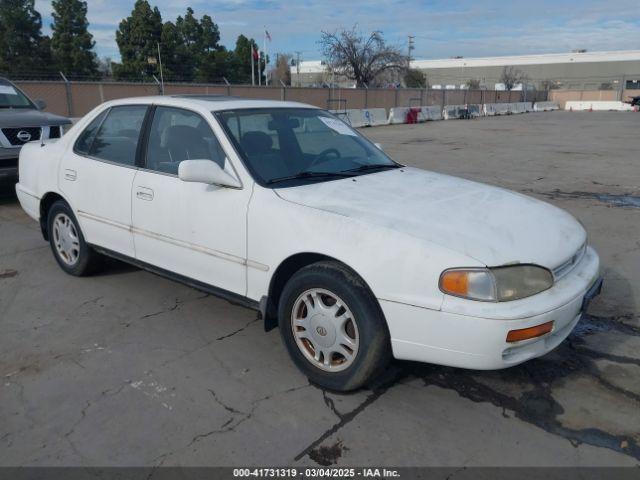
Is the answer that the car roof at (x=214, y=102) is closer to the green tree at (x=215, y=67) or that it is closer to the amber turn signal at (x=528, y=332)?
the amber turn signal at (x=528, y=332)

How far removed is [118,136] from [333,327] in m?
2.55

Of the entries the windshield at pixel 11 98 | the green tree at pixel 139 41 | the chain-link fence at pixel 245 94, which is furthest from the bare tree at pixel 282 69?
the windshield at pixel 11 98

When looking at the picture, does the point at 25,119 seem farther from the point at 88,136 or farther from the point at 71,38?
the point at 71,38

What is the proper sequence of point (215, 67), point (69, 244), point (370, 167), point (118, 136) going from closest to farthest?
point (370, 167) < point (118, 136) < point (69, 244) < point (215, 67)

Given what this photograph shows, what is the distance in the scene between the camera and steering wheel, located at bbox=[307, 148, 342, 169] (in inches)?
148

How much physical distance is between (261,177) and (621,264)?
13.2 feet

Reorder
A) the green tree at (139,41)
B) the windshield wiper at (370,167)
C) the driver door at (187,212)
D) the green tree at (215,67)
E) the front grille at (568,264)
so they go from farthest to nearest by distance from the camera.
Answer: the green tree at (215,67) → the green tree at (139,41) → the windshield wiper at (370,167) → the driver door at (187,212) → the front grille at (568,264)

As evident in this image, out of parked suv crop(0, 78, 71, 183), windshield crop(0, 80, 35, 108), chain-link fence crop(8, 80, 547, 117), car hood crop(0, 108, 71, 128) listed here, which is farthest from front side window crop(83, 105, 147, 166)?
chain-link fence crop(8, 80, 547, 117)

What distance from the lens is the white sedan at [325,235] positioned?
2654 millimetres

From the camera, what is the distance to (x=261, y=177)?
3.36 metres

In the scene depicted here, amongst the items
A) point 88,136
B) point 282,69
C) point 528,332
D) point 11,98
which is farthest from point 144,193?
point 282,69

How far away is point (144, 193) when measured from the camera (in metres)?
3.88

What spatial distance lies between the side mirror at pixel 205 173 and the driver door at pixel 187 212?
0.06 m

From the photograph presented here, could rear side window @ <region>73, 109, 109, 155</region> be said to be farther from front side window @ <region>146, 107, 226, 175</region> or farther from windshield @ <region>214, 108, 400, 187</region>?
windshield @ <region>214, 108, 400, 187</region>
